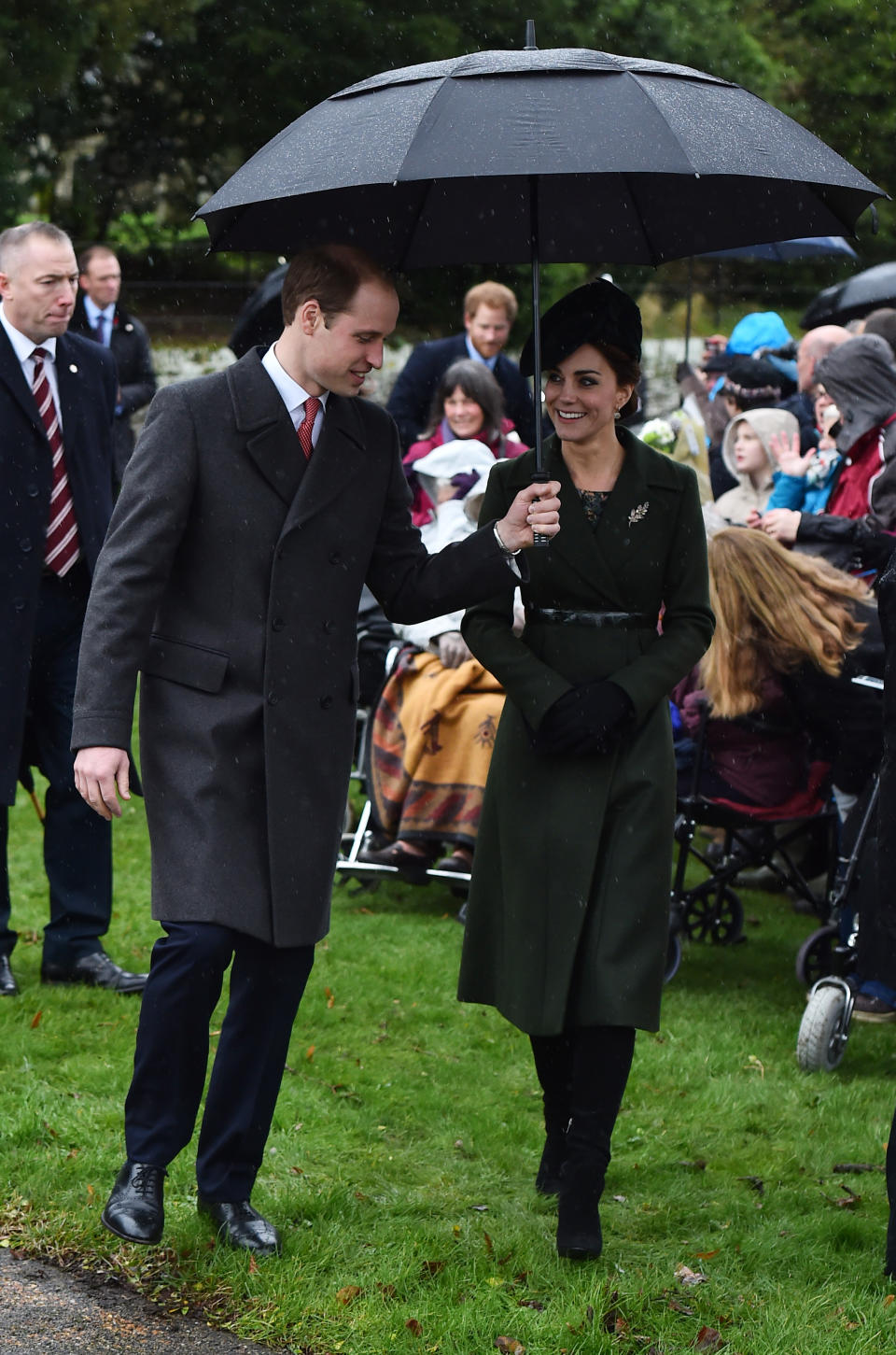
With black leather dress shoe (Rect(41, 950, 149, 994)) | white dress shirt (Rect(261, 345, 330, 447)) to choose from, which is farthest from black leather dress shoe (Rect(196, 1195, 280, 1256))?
black leather dress shoe (Rect(41, 950, 149, 994))

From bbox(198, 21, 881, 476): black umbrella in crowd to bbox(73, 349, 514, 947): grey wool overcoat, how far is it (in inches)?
20.1

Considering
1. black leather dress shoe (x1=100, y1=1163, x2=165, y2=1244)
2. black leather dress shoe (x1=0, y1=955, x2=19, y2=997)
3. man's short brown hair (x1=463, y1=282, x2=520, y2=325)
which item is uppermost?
man's short brown hair (x1=463, y1=282, x2=520, y2=325)

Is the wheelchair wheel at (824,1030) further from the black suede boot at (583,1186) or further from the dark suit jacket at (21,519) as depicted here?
the dark suit jacket at (21,519)

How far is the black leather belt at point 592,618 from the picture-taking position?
446 centimetres

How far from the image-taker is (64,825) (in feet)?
21.4

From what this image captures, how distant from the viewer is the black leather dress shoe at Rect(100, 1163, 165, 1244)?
4027mm

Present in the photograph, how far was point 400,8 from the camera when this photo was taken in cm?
2427

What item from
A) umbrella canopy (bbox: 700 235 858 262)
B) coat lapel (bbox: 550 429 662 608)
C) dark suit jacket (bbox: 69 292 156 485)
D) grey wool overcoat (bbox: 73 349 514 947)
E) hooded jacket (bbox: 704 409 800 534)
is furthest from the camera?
dark suit jacket (bbox: 69 292 156 485)

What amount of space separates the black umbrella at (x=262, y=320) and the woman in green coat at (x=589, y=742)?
3.27 metres

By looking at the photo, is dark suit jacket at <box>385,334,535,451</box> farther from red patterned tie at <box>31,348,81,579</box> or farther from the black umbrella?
red patterned tie at <box>31,348,81,579</box>

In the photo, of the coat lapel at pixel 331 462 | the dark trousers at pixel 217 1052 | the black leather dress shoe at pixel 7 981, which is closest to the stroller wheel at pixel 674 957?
the black leather dress shoe at pixel 7 981

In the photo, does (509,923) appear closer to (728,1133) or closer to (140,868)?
A: (728,1133)

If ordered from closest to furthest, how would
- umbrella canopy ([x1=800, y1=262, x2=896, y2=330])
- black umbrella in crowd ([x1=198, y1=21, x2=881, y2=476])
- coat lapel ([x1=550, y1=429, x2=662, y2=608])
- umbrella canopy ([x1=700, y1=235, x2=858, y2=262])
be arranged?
black umbrella in crowd ([x1=198, y1=21, x2=881, y2=476]) < coat lapel ([x1=550, y1=429, x2=662, y2=608]) < umbrella canopy ([x1=700, y1=235, x2=858, y2=262]) < umbrella canopy ([x1=800, y1=262, x2=896, y2=330])

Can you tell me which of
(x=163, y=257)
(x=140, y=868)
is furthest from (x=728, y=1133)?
(x=163, y=257)
